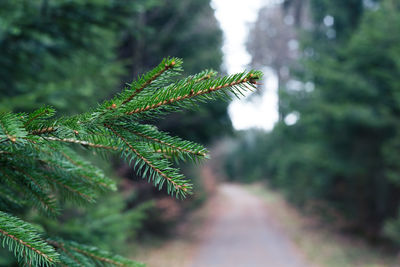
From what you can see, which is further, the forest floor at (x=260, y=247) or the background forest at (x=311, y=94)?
the forest floor at (x=260, y=247)

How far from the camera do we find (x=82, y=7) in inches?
126

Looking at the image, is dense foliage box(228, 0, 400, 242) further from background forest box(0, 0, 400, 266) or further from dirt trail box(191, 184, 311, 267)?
dirt trail box(191, 184, 311, 267)

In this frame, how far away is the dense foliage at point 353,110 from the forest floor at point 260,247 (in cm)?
119

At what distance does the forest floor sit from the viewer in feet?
31.4

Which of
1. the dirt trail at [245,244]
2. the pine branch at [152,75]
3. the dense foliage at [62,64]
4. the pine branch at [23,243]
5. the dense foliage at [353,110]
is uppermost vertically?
the dense foliage at [353,110]

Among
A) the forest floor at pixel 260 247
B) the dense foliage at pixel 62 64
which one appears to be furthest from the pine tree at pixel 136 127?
the forest floor at pixel 260 247

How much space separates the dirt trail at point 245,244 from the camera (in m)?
9.70

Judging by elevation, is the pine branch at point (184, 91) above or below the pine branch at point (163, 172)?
above

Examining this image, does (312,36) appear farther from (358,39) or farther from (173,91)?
(173,91)

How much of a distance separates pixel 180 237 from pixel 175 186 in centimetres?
1259

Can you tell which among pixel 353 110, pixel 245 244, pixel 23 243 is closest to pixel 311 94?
pixel 353 110

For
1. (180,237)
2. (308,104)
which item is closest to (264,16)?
(308,104)

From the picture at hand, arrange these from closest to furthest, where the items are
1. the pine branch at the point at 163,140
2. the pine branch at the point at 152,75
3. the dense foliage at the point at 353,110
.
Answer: the pine branch at the point at 152,75 → the pine branch at the point at 163,140 → the dense foliage at the point at 353,110

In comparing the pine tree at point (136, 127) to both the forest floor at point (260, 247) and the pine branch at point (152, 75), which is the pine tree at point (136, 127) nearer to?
the pine branch at point (152, 75)
